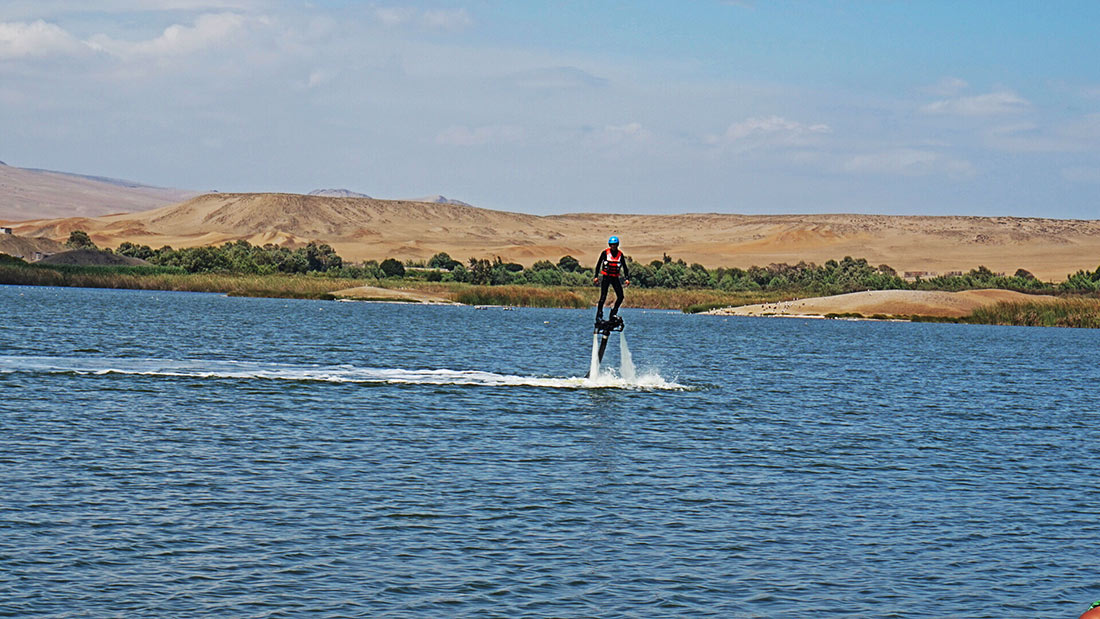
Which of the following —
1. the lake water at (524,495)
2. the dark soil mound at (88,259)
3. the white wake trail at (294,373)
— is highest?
the dark soil mound at (88,259)

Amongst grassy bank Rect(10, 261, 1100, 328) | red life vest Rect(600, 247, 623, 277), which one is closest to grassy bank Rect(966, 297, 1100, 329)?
grassy bank Rect(10, 261, 1100, 328)

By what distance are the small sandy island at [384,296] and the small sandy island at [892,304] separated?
33987 millimetres

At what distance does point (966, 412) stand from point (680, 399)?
968 centimetres

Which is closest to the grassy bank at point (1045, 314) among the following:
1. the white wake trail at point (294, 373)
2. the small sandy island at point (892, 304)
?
the small sandy island at point (892, 304)

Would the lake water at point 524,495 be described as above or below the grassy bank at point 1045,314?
below

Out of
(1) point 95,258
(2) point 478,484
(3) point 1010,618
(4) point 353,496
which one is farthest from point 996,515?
(1) point 95,258

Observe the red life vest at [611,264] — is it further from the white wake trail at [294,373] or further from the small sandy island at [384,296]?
the small sandy island at [384,296]

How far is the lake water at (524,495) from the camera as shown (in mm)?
18859

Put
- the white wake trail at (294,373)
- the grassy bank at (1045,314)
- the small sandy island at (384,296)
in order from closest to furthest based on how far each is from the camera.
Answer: the white wake trail at (294,373)
the grassy bank at (1045,314)
the small sandy island at (384,296)

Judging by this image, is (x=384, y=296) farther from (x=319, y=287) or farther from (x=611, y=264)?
(x=611, y=264)

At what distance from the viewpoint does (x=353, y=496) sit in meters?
25.0

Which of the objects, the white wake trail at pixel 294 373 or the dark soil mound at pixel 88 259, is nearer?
the white wake trail at pixel 294 373

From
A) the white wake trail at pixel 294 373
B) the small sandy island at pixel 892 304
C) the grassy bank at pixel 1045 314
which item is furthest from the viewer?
the small sandy island at pixel 892 304

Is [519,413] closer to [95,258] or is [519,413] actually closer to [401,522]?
→ [401,522]
